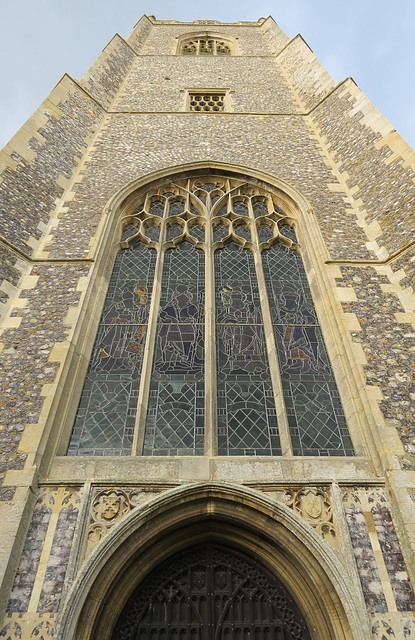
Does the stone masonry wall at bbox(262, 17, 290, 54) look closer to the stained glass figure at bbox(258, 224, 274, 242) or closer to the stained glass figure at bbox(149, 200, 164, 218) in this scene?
the stained glass figure at bbox(149, 200, 164, 218)

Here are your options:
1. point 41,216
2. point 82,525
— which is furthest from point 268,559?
point 41,216

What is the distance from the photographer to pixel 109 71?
13086mm

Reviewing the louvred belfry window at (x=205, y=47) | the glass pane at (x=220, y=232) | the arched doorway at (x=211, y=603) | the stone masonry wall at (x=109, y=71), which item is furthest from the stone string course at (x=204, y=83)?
the arched doorway at (x=211, y=603)

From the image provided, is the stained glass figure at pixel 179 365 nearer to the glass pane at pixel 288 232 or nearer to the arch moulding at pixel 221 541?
the arch moulding at pixel 221 541

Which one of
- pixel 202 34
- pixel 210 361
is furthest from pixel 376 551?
pixel 202 34

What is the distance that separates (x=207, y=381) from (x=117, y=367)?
1.16m

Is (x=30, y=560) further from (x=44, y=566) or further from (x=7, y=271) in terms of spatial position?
(x=7, y=271)

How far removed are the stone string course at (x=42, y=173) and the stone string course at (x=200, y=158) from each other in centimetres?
33

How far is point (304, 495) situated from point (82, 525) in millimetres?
2041

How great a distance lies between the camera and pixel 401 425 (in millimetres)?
4855

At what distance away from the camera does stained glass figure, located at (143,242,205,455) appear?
519 cm

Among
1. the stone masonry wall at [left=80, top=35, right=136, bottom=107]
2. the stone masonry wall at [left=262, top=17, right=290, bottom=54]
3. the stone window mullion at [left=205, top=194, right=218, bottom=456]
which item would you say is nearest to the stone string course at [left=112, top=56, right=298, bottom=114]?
the stone masonry wall at [left=80, top=35, right=136, bottom=107]

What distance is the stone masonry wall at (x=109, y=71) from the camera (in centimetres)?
1182

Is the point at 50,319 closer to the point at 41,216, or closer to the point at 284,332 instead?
the point at 41,216
